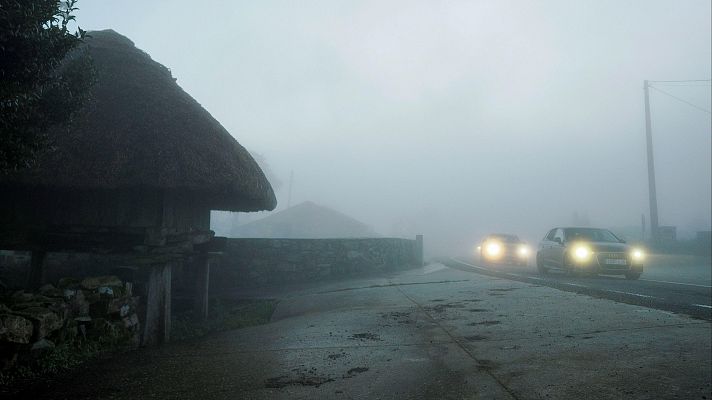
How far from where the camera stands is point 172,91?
8172mm

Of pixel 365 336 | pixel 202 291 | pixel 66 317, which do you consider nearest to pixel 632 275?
pixel 365 336

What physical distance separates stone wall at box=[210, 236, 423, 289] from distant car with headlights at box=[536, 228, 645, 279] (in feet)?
21.9

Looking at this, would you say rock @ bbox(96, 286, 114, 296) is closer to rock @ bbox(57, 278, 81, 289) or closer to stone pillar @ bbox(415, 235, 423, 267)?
rock @ bbox(57, 278, 81, 289)

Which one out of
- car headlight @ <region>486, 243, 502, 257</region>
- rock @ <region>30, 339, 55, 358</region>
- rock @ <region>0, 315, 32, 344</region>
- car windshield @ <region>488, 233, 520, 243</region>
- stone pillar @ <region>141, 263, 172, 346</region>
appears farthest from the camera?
car windshield @ <region>488, 233, 520, 243</region>

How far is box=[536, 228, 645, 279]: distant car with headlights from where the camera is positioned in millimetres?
12023

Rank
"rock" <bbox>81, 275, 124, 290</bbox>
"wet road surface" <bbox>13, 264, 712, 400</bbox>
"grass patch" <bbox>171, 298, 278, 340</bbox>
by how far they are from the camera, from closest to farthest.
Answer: "wet road surface" <bbox>13, 264, 712, 400</bbox> → "rock" <bbox>81, 275, 124, 290</bbox> → "grass patch" <bbox>171, 298, 278, 340</bbox>

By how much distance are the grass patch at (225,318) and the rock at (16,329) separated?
2.82m

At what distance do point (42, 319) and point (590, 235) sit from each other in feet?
46.6

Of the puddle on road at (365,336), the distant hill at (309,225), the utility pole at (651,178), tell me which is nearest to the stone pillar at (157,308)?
the puddle on road at (365,336)

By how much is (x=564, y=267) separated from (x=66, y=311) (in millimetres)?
13003

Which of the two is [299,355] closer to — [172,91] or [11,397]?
[11,397]

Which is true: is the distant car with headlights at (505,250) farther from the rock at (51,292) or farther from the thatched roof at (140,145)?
the rock at (51,292)

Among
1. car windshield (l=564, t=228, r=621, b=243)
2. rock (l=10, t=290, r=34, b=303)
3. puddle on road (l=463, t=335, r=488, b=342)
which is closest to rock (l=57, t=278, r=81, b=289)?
rock (l=10, t=290, r=34, b=303)

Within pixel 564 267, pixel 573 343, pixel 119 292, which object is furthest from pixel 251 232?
pixel 573 343
